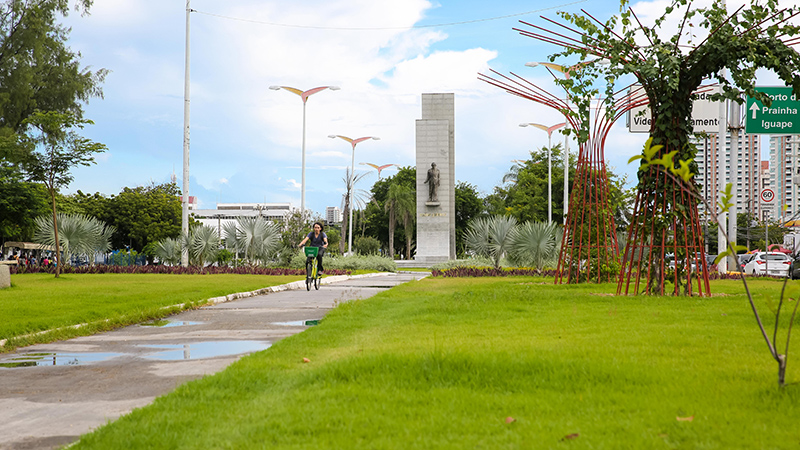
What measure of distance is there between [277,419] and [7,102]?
4272 centimetres

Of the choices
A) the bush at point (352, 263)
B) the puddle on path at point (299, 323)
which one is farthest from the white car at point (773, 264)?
the puddle on path at point (299, 323)

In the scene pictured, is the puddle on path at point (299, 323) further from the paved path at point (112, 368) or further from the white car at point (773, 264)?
the white car at point (773, 264)

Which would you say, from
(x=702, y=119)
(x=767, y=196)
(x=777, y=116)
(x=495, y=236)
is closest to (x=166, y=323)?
(x=495, y=236)

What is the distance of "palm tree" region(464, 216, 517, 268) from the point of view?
25984 mm

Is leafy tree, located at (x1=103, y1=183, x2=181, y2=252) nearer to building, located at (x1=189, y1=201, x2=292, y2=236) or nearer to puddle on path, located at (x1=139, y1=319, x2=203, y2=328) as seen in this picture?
building, located at (x1=189, y1=201, x2=292, y2=236)

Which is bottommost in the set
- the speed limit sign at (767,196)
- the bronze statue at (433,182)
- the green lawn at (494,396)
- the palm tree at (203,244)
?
the green lawn at (494,396)

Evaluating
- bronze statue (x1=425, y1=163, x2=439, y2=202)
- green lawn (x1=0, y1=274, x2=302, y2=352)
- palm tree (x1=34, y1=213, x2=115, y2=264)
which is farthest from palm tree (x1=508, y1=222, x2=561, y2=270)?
bronze statue (x1=425, y1=163, x2=439, y2=202)

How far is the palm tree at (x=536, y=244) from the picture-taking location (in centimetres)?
2392

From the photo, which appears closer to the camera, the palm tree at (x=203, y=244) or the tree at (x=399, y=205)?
the palm tree at (x=203, y=244)

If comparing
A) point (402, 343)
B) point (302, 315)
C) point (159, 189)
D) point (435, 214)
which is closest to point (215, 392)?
point (402, 343)

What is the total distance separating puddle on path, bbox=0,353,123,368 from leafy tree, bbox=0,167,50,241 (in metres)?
23.3

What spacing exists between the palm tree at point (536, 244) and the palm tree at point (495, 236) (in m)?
0.60

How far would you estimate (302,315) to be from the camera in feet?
37.4

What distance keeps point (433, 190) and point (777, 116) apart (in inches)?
893
